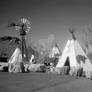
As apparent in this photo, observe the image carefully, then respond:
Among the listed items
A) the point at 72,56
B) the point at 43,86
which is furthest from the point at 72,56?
the point at 43,86

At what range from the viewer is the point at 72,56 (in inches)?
473

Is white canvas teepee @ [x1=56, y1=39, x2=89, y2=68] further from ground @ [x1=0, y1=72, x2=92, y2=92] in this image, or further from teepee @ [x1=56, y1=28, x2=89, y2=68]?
ground @ [x1=0, y1=72, x2=92, y2=92]

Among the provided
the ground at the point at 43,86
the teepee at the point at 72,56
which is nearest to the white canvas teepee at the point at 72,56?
the teepee at the point at 72,56

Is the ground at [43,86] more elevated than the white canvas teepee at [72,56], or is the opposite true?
the white canvas teepee at [72,56]

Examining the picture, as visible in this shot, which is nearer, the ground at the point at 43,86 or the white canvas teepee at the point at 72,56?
the ground at the point at 43,86

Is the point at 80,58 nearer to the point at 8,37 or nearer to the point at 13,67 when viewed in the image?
the point at 13,67

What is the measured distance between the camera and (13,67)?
959cm

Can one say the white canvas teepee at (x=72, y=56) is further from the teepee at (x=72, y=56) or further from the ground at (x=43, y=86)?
the ground at (x=43, y=86)

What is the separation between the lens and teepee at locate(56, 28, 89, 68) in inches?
458

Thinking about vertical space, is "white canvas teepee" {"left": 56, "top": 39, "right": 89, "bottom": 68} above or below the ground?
above

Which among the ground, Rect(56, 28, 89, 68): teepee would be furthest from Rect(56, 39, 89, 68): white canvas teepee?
the ground

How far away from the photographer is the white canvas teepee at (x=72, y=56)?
458 inches

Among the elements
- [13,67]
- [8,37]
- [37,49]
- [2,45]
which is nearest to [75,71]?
[13,67]

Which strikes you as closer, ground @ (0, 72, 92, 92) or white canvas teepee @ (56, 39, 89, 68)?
ground @ (0, 72, 92, 92)
